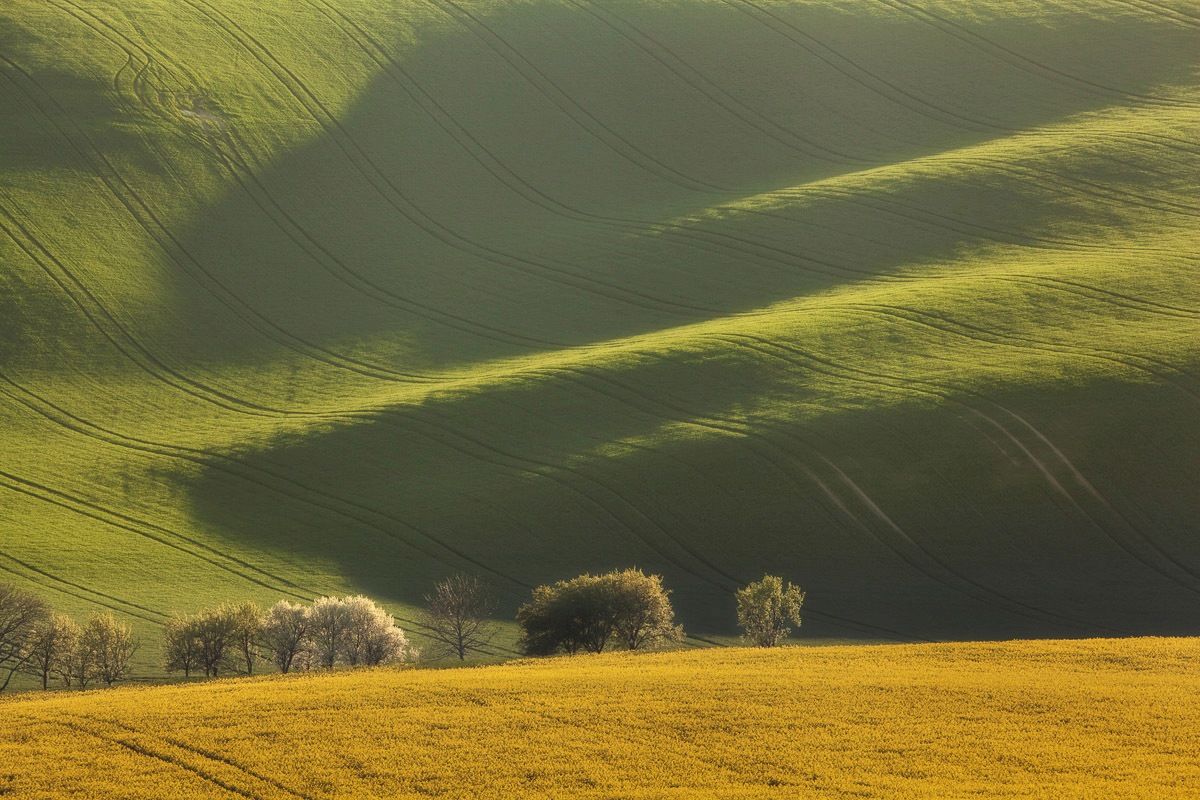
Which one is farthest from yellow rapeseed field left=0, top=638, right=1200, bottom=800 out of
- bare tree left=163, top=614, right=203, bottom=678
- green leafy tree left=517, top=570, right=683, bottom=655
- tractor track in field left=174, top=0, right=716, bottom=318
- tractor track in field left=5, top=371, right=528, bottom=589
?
tractor track in field left=174, top=0, right=716, bottom=318

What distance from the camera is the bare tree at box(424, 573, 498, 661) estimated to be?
137ft

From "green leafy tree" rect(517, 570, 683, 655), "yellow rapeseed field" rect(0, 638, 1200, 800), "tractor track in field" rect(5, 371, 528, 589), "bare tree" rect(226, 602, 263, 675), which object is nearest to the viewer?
"yellow rapeseed field" rect(0, 638, 1200, 800)

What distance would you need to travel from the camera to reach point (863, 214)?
246ft

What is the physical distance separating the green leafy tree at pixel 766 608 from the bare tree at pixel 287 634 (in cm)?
1475

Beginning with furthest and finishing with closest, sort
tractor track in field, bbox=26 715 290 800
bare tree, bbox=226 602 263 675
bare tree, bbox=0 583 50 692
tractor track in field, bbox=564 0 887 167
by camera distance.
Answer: tractor track in field, bbox=564 0 887 167
bare tree, bbox=0 583 50 692
bare tree, bbox=226 602 263 675
tractor track in field, bbox=26 715 290 800

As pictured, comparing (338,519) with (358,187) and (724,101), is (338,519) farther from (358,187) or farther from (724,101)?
(724,101)

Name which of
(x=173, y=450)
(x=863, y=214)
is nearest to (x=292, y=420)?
(x=173, y=450)

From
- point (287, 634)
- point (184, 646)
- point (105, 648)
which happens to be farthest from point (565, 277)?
point (105, 648)

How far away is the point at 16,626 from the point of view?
39.0m

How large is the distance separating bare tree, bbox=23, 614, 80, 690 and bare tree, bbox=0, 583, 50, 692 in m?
0.37

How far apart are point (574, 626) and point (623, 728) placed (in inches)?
663

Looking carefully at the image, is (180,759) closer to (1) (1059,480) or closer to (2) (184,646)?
(2) (184,646)

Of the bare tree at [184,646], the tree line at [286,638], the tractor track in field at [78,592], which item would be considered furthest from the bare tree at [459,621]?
the tractor track in field at [78,592]

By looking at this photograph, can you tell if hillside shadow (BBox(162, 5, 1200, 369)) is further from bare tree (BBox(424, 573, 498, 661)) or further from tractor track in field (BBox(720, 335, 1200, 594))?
bare tree (BBox(424, 573, 498, 661))
